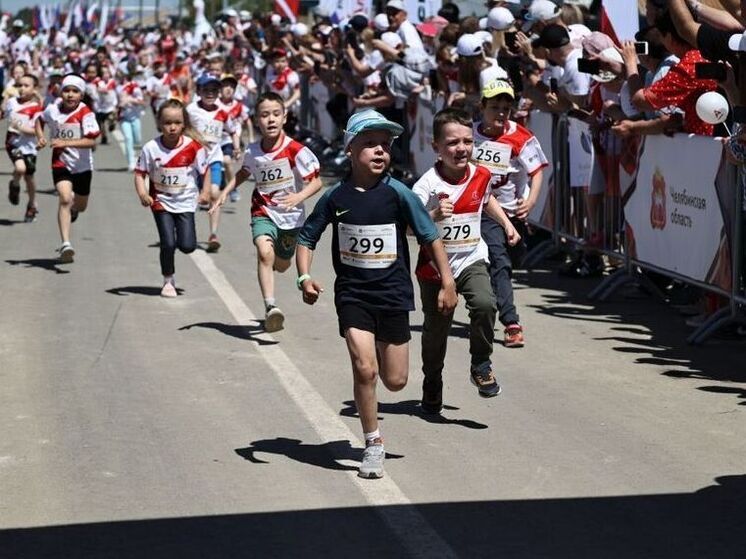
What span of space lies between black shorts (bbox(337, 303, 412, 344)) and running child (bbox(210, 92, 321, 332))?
4124mm

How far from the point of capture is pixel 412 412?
29.9 feet

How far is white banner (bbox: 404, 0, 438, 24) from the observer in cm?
2289

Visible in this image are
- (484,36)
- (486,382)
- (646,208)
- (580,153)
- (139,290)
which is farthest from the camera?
(484,36)

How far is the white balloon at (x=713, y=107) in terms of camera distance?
34.3ft

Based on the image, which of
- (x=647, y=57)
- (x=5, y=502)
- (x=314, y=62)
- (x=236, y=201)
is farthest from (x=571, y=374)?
(x=314, y=62)

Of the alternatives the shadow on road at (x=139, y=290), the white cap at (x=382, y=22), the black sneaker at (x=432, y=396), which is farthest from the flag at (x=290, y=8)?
the black sneaker at (x=432, y=396)

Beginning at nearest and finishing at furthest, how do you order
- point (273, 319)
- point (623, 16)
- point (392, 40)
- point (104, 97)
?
1. point (273, 319)
2. point (623, 16)
3. point (392, 40)
4. point (104, 97)

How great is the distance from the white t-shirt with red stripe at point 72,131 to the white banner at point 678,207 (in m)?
6.13

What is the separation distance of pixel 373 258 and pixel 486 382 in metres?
1.75

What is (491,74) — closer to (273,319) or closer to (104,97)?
(273,319)

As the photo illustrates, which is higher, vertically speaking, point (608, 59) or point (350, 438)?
point (608, 59)

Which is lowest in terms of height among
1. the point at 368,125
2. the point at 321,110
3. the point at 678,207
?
the point at 678,207

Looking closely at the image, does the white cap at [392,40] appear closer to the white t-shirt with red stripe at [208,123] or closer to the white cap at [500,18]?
the white t-shirt with red stripe at [208,123]

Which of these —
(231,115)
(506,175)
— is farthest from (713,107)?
(231,115)
